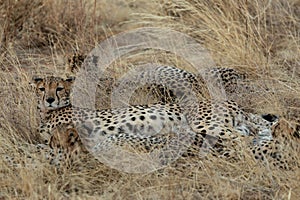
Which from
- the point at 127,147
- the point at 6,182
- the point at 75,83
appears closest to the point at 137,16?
the point at 75,83

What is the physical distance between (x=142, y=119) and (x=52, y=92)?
23.7 inches

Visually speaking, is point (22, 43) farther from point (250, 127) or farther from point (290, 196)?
point (290, 196)

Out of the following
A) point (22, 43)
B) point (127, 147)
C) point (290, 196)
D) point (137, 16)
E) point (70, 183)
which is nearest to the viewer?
point (290, 196)

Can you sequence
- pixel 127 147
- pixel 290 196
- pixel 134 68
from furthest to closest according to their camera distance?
pixel 134 68, pixel 127 147, pixel 290 196

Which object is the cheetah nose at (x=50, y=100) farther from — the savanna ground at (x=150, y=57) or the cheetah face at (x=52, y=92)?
the savanna ground at (x=150, y=57)

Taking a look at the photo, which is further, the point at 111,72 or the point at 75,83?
the point at 111,72

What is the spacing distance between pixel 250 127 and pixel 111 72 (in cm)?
131

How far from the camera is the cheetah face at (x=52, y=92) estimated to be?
16.0 ft

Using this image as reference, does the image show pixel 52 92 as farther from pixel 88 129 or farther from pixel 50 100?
pixel 88 129

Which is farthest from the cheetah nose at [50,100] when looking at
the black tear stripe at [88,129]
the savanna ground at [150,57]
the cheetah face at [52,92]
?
the black tear stripe at [88,129]

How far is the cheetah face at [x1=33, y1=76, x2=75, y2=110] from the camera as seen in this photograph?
4.87 meters

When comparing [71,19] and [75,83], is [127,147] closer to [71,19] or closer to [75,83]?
[75,83]

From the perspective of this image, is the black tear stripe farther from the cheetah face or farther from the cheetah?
the cheetah face

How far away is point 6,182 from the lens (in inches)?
152
